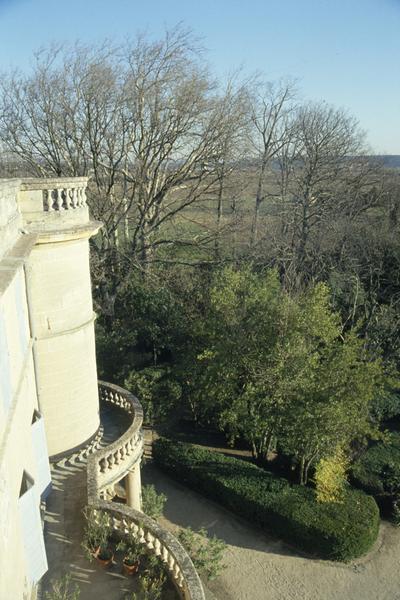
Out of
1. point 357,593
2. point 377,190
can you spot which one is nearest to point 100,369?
point 357,593

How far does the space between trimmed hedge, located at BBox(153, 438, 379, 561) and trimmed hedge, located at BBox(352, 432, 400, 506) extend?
0.84m

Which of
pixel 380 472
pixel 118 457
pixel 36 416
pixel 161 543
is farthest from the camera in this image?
pixel 380 472

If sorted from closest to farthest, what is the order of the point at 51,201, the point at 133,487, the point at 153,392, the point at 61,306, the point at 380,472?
the point at 51,201 → the point at 61,306 → the point at 133,487 → the point at 380,472 → the point at 153,392

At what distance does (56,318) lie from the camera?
33.1 ft

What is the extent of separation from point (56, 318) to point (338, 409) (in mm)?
7647

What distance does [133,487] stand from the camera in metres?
11.7

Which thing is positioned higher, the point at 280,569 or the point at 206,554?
the point at 206,554

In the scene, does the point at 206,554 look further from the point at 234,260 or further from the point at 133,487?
the point at 234,260

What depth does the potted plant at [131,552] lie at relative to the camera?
25.3 feet

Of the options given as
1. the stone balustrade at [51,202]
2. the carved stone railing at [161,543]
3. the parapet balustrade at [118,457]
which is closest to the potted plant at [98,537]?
the carved stone railing at [161,543]

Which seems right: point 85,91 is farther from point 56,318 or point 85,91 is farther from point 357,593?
point 357,593

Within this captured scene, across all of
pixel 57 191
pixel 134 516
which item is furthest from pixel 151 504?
pixel 57 191

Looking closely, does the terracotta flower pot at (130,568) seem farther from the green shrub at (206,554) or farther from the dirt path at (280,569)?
the dirt path at (280,569)

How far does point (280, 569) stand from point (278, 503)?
165 centimetres
